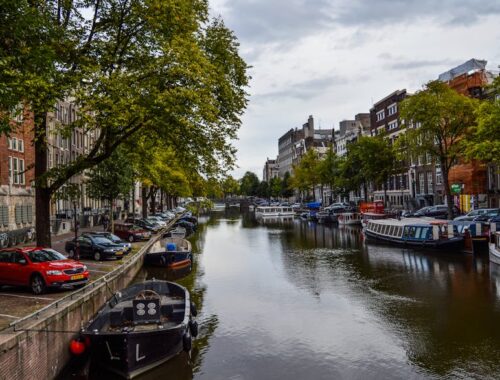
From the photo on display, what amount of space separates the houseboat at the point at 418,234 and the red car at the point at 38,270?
3180cm

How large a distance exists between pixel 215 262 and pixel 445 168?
29817 millimetres

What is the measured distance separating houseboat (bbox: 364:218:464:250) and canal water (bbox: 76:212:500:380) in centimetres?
140

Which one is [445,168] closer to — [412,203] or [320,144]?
[412,203]

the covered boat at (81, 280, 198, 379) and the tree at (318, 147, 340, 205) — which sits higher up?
the tree at (318, 147, 340, 205)

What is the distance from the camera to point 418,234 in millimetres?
45906

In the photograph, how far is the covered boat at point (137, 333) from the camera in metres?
15.2

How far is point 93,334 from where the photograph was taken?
15.3 meters

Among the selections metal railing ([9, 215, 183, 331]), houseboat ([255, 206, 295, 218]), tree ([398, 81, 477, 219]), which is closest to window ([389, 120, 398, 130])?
houseboat ([255, 206, 295, 218])

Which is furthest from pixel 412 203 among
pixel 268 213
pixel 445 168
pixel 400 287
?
pixel 400 287

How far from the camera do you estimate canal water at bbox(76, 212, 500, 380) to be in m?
16.5

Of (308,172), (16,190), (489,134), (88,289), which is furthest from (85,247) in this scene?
(308,172)

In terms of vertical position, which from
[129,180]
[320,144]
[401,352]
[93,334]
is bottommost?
[401,352]

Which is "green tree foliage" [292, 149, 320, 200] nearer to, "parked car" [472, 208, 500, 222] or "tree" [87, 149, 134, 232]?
"parked car" [472, 208, 500, 222]

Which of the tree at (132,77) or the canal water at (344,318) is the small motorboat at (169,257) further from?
the tree at (132,77)
